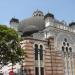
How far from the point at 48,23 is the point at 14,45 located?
25.6ft

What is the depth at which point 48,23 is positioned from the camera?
34.1m

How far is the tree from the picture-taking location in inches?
1054

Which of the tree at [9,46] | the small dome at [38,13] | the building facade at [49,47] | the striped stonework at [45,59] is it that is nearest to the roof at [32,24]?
the building facade at [49,47]

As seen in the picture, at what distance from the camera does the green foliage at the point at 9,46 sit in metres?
26.8

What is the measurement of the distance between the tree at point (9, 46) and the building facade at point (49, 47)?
10.6 feet

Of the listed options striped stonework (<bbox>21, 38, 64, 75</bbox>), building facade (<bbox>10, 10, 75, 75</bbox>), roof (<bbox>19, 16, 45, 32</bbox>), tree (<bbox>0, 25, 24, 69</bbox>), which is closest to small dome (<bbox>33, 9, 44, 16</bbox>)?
roof (<bbox>19, 16, 45, 32</bbox>)

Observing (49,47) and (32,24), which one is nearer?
(49,47)

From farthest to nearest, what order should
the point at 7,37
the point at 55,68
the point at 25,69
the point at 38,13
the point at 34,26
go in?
the point at 38,13, the point at 34,26, the point at 55,68, the point at 25,69, the point at 7,37

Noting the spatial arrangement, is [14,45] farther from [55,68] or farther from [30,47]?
[55,68]

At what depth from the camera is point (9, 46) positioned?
27.4 m

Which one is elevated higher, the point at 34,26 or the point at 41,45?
the point at 34,26

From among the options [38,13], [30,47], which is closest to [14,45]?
[30,47]

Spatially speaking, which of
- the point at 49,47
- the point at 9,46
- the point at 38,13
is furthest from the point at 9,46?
the point at 38,13

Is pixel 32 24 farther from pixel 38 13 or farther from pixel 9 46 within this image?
pixel 9 46
